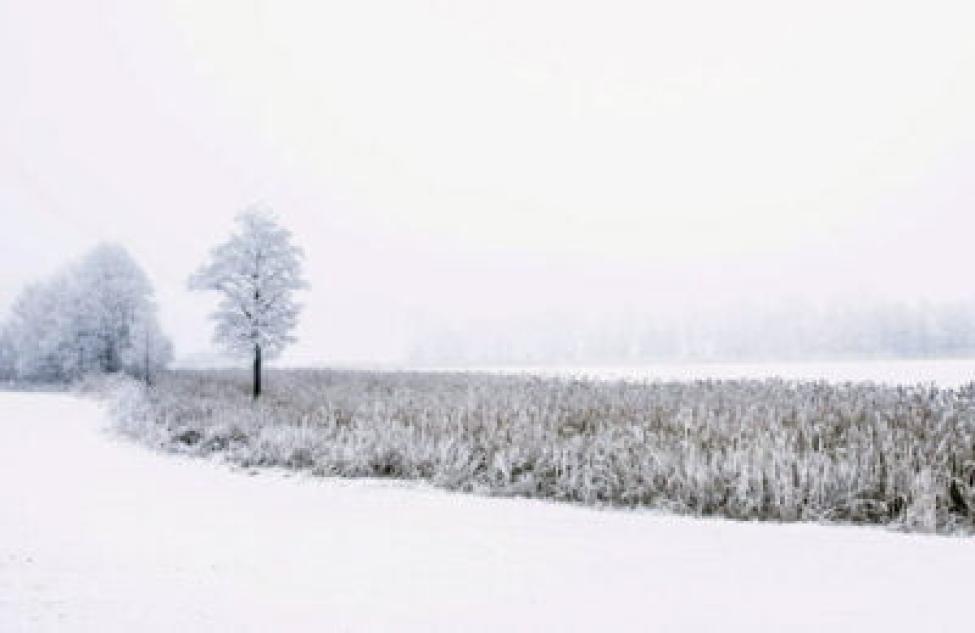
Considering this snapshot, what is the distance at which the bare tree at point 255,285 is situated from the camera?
3155cm

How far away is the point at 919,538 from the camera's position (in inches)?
316

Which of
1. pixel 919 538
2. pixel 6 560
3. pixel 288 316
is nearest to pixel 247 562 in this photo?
pixel 6 560

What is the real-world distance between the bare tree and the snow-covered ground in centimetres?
2091

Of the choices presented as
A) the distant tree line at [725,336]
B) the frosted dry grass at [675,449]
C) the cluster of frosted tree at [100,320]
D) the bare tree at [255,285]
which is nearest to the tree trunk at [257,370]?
the bare tree at [255,285]

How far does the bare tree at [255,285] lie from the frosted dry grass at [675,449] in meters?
Answer: 12.8

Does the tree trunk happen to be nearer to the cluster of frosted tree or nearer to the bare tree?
the bare tree

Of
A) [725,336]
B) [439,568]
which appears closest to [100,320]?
[439,568]

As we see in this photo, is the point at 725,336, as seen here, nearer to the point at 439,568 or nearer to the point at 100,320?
the point at 100,320

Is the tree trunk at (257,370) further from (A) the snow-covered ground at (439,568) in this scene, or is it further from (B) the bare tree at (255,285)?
(A) the snow-covered ground at (439,568)

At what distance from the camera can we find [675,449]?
36.1 ft

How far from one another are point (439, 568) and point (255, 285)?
86.6 ft

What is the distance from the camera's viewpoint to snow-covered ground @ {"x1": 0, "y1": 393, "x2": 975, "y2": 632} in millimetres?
5488

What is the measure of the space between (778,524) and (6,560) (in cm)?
695

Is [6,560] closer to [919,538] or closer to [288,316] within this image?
[919,538]
